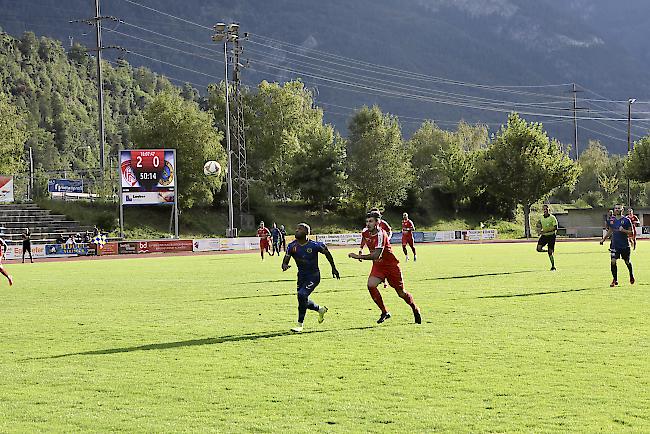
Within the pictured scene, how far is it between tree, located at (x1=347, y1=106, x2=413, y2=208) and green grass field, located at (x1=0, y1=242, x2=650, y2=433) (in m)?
60.9

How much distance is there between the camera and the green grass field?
303 inches

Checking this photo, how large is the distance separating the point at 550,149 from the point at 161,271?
5687 cm

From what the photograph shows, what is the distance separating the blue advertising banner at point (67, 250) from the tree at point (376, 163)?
33219 mm

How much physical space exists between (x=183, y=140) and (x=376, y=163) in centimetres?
1946

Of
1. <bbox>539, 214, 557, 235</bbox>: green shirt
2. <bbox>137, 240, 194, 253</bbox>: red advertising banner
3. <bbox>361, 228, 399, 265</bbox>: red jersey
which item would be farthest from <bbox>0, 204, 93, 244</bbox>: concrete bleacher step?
<bbox>361, 228, 399, 265</bbox>: red jersey

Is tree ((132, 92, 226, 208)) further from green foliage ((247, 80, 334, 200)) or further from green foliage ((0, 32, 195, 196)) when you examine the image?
green foliage ((0, 32, 195, 196))

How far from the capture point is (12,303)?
65.2 feet

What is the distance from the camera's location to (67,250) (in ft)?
177

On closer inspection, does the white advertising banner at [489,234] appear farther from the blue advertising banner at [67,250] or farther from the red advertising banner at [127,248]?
the blue advertising banner at [67,250]

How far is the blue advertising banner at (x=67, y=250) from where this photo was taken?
5341cm

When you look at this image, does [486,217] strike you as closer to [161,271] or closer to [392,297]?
[161,271]

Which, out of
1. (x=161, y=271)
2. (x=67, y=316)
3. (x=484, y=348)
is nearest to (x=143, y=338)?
(x=67, y=316)

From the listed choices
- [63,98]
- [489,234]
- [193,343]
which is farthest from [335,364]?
[63,98]

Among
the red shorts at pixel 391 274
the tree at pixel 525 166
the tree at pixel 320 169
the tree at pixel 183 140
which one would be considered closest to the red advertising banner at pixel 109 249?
the tree at pixel 183 140
